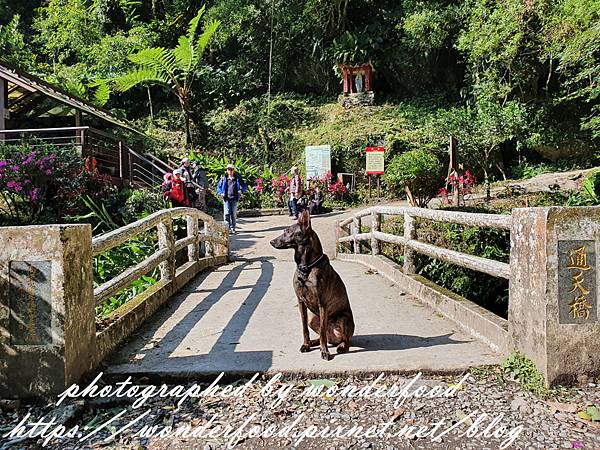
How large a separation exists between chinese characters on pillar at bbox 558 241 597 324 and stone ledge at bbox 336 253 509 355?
0.60 meters

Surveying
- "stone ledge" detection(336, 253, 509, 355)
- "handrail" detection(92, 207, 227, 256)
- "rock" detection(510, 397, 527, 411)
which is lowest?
"rock" detection(510, 397, 527, 411)

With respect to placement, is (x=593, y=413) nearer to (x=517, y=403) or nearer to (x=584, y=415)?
(x=584, y=415)

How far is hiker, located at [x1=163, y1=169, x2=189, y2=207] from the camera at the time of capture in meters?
10.5

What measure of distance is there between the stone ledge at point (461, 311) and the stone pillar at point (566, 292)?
0.50 meters

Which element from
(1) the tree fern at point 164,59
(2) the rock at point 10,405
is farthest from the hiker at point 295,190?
(2) the rock at point 10,405

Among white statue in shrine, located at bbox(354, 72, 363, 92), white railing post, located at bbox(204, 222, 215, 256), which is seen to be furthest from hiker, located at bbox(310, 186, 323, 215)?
white statue in shrine, located at bbox(354, 72, 363, 92)

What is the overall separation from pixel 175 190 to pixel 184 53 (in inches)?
507

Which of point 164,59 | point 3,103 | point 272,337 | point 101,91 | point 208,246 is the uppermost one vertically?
point 164,59

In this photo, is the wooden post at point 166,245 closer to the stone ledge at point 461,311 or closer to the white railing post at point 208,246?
the white railing post at point 208,246

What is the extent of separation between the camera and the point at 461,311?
14.8ft

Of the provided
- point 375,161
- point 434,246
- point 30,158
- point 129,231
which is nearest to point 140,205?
point 30,158

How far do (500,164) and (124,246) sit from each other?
57.4 ft

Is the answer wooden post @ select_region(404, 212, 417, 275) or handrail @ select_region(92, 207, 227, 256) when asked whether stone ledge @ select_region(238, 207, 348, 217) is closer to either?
handrail @ select_region(92, 207, 227, 256)

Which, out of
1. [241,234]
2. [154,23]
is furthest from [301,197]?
[154,23]
